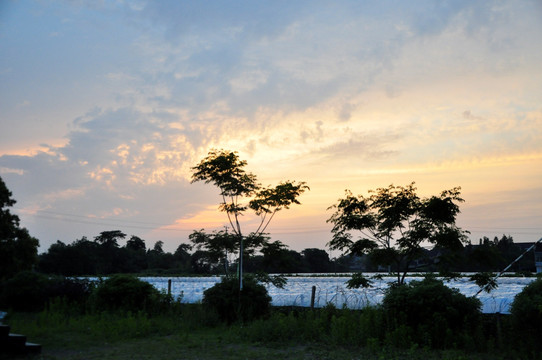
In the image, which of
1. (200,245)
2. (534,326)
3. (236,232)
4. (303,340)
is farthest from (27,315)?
(534,326)

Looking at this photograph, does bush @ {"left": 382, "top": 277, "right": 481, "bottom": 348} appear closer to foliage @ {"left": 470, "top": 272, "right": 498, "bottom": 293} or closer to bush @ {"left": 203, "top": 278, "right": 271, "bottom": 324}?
foliage @ {"left": 470, "top": 272, "right": 498, "bottom": 293}

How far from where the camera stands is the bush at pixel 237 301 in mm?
14812

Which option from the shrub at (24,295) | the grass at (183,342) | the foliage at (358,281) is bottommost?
the grass at (183,342)

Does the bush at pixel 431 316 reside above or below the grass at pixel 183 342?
above

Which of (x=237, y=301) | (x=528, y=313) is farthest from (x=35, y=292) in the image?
(x=528, y=313)

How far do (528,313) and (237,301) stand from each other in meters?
8.68

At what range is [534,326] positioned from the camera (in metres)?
9.31

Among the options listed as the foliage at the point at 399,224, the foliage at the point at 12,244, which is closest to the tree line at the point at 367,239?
the foliage at the point at 399,224

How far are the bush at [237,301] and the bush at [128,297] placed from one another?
277cm

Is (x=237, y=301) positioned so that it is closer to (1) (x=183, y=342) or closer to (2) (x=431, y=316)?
(1) (x=183, y=342)

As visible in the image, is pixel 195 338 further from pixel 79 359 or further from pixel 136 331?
pixel 79 359

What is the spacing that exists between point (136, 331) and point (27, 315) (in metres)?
7.20

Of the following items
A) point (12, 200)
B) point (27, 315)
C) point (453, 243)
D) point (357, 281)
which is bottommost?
point (27, 315)

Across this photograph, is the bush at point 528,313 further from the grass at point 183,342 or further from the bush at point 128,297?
the bush at point 128,297
